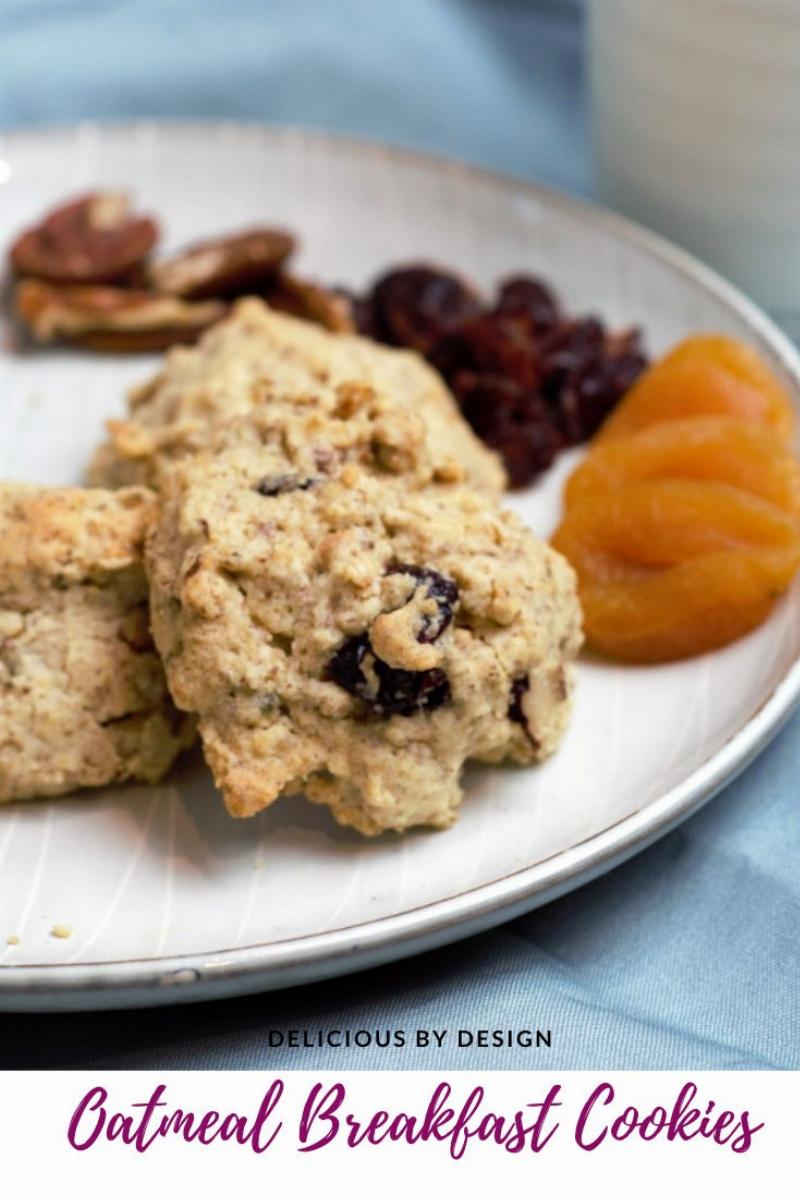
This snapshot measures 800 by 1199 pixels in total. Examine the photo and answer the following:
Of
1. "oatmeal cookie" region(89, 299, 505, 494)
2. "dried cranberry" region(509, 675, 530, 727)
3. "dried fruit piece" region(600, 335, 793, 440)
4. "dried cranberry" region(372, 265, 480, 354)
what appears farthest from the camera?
"dried cranberry" region(372, 265, 480, 354)

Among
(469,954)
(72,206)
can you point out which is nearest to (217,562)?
(469,954)

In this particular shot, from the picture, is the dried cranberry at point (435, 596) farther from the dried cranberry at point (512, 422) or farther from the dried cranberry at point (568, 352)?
the dried cranberry at point (568, 352)

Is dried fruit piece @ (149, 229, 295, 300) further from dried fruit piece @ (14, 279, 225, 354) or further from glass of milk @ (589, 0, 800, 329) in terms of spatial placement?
glass of milk @ (589, 0, 800, 329)

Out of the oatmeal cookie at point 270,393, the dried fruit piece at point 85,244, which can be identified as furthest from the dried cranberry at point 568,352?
the dried fruit piece at point 85,244

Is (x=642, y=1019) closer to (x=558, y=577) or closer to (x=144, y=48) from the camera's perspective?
(x=558, y=577)

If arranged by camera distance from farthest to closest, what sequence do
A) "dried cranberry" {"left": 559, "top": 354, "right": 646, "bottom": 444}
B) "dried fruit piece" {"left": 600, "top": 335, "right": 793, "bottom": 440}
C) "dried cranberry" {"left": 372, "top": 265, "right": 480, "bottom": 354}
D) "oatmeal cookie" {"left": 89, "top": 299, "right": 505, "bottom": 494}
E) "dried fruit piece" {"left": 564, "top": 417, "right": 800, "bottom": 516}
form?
1. "dried cranberry" {"left": 372, "top": 265, "right": 480, "bottom": 354}
2. "dried cranberry" {"left": 559, "top": 354, "right": 646, "bottom": 444}
3. "dried fruit piece" {"left": 600, "top": 335, "right": 793, "bottom": 440}
4. "dried fruit piece" {"left": 564, "top": 417, "right": 800, "bottom": 516}
5. "oatmeal cookie" {"left": 89, "top": 299, "right": 505, "bottom": 494}

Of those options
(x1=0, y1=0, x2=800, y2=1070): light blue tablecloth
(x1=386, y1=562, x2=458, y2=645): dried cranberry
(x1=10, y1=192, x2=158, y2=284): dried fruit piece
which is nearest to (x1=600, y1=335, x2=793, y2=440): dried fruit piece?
(x1=0, y1=0, x2=800, y2=1070): light blue tablecloth
